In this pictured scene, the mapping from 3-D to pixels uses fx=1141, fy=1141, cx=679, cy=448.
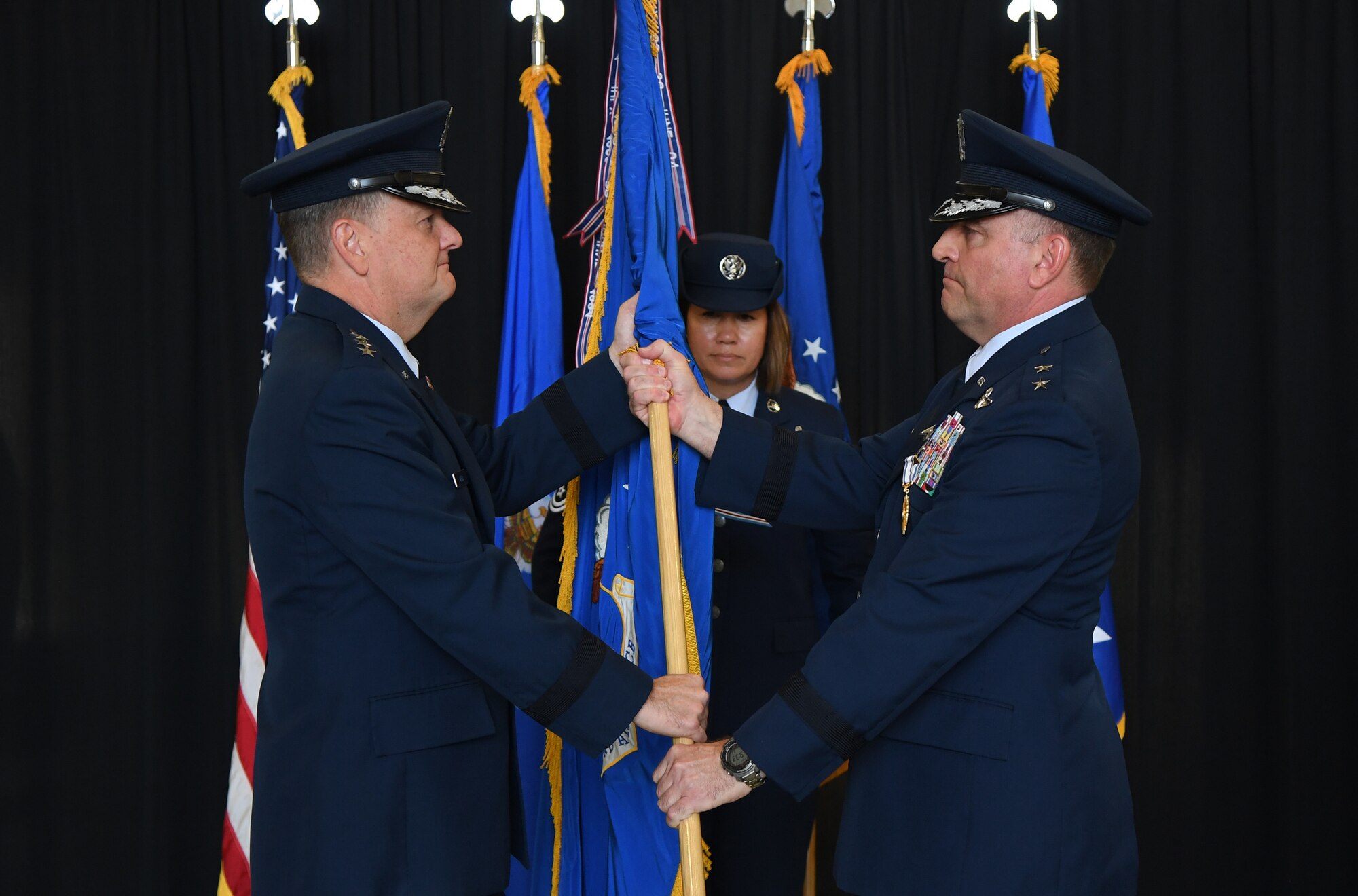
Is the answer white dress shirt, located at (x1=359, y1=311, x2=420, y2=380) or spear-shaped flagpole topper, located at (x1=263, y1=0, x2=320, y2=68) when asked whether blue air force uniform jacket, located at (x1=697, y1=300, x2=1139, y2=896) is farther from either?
spear-shaped flagpole topper, located at (x1=263, y1=0, x2=320, y2=68)

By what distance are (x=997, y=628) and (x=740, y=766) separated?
1.57 feet

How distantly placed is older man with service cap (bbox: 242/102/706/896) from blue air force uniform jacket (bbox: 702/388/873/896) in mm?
661

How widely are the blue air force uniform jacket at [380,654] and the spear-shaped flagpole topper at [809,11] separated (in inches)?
74.4

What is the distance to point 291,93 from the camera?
10.6 ft

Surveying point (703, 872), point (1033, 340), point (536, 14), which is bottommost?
point (703, 872)

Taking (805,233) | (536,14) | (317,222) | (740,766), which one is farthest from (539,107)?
(740,766)

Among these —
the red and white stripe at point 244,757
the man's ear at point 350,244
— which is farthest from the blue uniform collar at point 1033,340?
the red and white stripe at point 244,757

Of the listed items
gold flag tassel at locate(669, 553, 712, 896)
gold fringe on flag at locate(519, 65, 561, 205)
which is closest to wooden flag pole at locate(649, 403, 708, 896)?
gold flag tassel at locate(669, 553, 712, 896)

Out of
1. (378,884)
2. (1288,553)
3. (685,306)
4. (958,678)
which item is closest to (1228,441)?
(1288,553)

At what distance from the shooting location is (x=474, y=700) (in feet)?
6.14

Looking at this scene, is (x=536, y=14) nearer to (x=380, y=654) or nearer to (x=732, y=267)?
(x=732, y=267)

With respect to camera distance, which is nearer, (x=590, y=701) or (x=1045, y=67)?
(x=590, y=701)

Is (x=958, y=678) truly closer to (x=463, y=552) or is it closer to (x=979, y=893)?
(x=979, y=893)

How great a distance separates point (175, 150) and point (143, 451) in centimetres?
93
